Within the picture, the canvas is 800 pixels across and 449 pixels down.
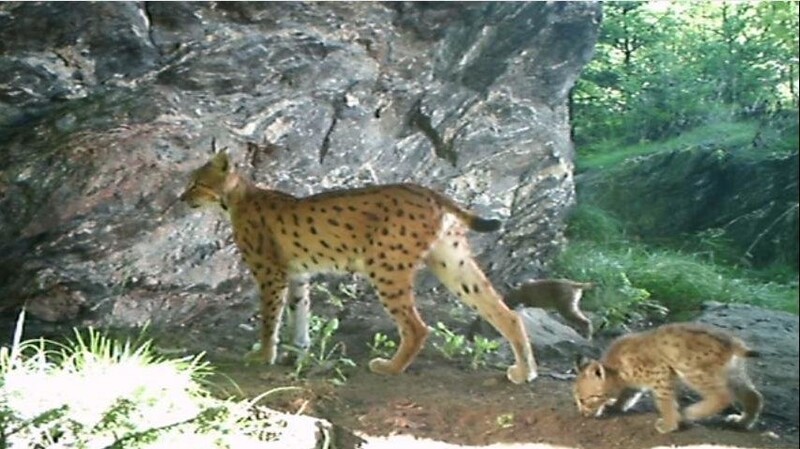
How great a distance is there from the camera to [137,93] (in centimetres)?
398

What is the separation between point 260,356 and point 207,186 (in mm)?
572

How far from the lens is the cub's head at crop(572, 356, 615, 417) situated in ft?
10.7

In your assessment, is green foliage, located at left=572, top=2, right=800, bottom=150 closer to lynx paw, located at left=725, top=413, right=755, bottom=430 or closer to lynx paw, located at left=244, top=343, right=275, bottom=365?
lynx paw, located at left=725, top=413, right=755, bottom=430

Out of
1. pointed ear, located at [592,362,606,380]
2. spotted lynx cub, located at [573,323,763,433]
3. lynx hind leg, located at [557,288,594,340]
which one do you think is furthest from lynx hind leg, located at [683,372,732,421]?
lynx hind leg, located at [557,288,594,340]

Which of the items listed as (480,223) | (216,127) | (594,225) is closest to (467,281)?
(480,223)

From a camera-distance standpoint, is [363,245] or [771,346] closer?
[771,346]

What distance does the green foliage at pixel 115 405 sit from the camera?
3141mm

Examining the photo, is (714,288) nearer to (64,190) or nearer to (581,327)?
(581,327)

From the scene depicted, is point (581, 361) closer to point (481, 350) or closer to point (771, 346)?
point (481, 350)

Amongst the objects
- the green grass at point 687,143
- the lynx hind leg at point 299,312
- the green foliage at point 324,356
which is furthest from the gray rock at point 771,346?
the lynx hind leg at point 299,312

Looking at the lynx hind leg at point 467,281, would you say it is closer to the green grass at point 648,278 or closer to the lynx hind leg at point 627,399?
the green grass at point 648,278

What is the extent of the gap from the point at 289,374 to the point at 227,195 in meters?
0.63

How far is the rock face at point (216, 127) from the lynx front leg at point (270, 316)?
0.54 ft

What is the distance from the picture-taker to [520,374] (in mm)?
3445
